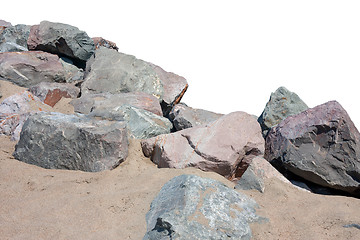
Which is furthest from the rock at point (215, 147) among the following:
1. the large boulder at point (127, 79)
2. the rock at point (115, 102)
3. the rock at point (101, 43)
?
the rock at point (101, 43)

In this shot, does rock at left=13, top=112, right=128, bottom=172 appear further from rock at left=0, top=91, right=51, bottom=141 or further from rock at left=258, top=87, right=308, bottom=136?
rock at left=258, top=87, right=308, bottom=136

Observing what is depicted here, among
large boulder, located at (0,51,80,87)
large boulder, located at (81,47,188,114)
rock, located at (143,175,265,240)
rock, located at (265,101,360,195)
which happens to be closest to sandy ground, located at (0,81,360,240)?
rock, located at (143,175,265,240)

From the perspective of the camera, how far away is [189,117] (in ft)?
17.3

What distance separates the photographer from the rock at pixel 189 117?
16.8 feet

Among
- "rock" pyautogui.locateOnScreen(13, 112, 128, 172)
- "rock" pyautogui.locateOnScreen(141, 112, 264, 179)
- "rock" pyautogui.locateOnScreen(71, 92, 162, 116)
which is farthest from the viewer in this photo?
"rock" pyautogui.locateOnScreen(71, 92, 162, 116)

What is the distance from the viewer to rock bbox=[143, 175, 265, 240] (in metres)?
2.34

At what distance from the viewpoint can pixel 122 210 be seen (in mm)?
Answer: 2725

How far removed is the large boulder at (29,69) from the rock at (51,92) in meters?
0.61

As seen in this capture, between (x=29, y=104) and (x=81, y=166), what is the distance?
1863 millimetres

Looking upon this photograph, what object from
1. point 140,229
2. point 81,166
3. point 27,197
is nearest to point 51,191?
point 27,197

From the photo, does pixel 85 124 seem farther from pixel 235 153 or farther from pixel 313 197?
pixel 313 197

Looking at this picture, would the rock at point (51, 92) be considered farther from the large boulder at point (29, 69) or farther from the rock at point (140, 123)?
the rock at point (140, 123)

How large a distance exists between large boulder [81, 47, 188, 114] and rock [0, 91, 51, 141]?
127 cm

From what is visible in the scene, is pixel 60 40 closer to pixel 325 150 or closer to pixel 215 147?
pixel 215 147
